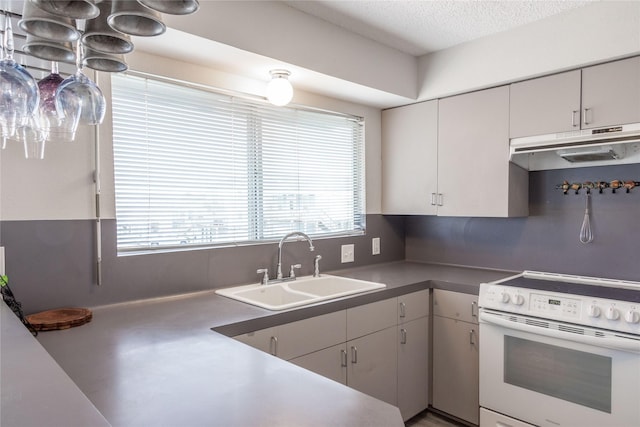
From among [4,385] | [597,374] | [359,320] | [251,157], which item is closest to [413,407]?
[359,320]

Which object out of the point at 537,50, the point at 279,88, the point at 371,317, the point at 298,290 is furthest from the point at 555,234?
the point at 279,88

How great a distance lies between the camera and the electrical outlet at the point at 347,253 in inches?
114

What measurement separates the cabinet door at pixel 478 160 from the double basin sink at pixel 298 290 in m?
0.84

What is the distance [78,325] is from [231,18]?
57.5 inches

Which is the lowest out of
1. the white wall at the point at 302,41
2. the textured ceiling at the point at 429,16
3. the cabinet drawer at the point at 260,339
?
the cabinet drawer at the point at 260,339

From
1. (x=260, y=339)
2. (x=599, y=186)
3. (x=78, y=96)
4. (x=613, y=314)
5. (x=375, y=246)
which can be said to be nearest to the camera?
(x=78, y=96)

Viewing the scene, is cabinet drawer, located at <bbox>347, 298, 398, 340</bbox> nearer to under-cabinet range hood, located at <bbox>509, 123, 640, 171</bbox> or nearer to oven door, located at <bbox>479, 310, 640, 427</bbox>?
oven door, located at <bbox>479, 310, 640, 427</bbox>

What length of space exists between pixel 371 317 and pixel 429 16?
1.68 metres

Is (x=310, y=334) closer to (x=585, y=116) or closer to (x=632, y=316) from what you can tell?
(x=632, y=316)

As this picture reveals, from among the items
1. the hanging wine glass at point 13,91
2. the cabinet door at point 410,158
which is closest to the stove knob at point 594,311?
the cabinet door at point 410,158

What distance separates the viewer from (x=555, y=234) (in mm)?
2600

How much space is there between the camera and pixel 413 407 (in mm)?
2512

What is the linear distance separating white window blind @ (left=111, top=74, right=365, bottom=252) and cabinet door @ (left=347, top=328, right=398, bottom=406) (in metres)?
0.84

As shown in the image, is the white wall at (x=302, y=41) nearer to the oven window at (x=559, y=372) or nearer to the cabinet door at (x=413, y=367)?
the cabinet door at (x=413, y=367)
